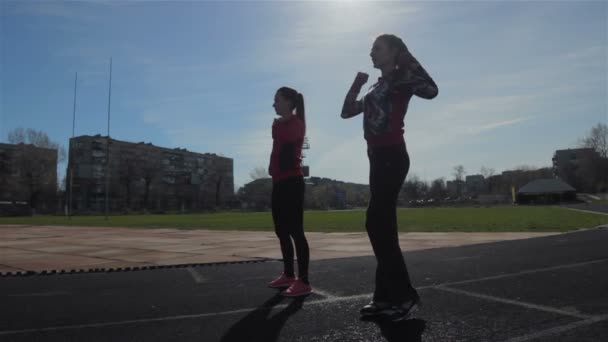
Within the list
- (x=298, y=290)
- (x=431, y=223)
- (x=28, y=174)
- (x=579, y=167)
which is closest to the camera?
(x=298, y=290)

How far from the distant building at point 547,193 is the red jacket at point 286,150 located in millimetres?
76153

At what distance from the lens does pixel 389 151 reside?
2846mm

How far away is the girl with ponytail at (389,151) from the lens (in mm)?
2768

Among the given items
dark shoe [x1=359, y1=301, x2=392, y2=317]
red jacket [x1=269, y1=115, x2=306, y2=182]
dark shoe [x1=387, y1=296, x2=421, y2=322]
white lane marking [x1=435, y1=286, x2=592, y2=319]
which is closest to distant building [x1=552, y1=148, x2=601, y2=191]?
white lane marking [x1=435, y1=286, x2=592, y2=319]

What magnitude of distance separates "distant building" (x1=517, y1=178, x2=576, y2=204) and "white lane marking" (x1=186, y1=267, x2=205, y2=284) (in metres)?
76.0

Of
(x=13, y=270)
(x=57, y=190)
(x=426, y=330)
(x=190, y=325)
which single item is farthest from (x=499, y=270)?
(x=57, y=190)

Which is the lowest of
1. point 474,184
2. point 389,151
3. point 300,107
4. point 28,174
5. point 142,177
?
point 389,151

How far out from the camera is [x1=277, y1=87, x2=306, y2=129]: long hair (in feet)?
13.2

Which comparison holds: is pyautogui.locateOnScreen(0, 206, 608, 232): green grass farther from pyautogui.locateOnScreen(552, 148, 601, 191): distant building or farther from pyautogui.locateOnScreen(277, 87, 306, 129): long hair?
pyautogui.locateOnScreen(552, 148, 601, 191): distant building

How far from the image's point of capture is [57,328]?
2498mm

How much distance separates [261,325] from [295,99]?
7.37 ft

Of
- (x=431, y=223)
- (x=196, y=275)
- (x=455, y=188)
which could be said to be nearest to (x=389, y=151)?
(x=196, y=275)

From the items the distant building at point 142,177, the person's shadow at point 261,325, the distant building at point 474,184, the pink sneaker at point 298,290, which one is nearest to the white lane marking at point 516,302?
the pink sneaker at point 298,290

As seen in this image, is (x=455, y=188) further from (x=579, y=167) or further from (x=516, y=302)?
(x=516, y=302)
